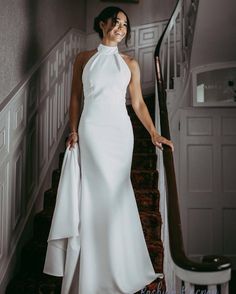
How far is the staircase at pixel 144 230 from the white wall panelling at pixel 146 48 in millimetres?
1647

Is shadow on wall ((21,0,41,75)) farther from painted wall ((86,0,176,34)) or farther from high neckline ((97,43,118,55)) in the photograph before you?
painted wall ((86,0,176,34))

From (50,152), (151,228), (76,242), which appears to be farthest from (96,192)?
(50,152)

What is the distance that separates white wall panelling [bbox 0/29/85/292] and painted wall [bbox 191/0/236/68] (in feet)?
4.30

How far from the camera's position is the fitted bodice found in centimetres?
179

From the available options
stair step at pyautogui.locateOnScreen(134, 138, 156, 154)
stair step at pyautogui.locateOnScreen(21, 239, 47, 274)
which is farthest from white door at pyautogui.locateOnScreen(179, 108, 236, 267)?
stair step at pyautogui.locateOnScreen(21, 239, 47, 274)

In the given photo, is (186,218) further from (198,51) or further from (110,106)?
(110,106)

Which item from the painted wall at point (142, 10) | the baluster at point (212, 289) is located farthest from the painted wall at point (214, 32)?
the baluster at point (212, 289)

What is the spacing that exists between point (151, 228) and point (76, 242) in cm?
71

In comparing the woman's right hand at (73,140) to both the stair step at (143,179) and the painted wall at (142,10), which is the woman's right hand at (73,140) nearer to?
the stair step at (143,179)

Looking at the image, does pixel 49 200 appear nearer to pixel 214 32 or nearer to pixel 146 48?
pixel 214 32

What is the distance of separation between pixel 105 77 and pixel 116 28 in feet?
0.95

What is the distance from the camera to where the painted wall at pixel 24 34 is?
209 centimetres

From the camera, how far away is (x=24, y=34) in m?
2.43

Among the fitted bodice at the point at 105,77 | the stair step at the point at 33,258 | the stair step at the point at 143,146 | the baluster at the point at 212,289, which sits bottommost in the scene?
the stair step at the point at 33,258
